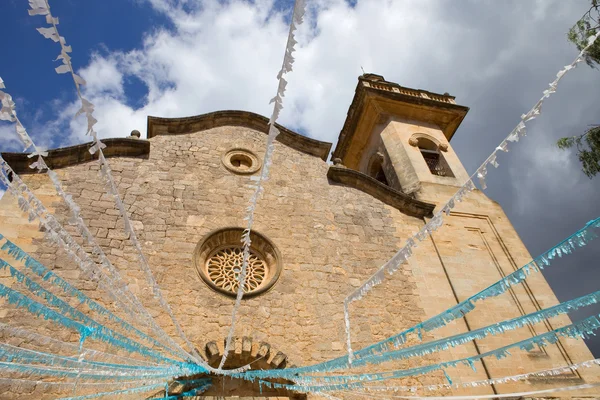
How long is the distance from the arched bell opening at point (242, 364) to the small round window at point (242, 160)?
3.72 metres

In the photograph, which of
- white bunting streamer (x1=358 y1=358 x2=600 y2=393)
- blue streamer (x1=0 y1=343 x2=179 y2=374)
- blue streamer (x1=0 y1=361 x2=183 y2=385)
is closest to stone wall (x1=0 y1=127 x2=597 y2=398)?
white bunting streamer (x1=358 y1=358 x2=600 y2=393)

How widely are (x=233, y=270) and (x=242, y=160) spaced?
283 centimetres

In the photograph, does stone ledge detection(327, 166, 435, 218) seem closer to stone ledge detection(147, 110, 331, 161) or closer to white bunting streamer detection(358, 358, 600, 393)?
stone ledge detection(147, 110, 331, 161)

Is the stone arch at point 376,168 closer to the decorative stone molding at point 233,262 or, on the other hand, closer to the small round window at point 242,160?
the small round window at point 242,160

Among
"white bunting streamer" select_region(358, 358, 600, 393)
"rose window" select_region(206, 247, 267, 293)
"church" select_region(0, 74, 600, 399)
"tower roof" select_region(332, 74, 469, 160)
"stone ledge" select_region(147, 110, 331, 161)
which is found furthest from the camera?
"tower roof" select_region(332, 74, 469, 160)

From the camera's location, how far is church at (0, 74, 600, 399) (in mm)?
5875

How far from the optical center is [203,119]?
8.94 meters

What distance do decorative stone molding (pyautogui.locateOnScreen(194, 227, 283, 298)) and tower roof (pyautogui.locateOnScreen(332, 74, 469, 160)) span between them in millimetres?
6865

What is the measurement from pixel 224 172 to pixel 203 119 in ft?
5.31

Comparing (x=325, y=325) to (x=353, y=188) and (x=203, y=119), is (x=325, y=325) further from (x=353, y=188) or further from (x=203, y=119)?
(x=203, y=119)

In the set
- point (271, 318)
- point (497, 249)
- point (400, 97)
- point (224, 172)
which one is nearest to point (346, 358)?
point (271, 318)

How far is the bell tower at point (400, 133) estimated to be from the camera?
1073cm

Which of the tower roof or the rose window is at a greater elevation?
the tower roof

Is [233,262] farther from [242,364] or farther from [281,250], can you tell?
[242,364]
